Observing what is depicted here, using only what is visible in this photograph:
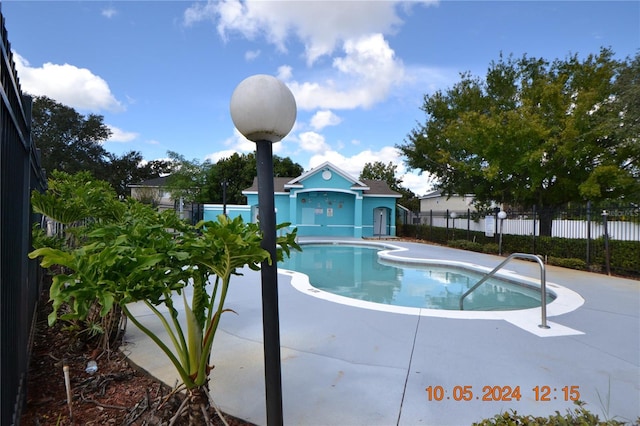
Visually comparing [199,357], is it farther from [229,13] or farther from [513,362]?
[229,13]

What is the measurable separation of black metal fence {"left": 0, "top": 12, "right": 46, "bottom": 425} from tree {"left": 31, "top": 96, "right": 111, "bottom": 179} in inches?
1410

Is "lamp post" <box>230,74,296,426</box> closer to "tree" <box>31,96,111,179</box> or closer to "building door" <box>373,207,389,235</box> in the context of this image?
"building door" <box>373,207,389,235</box>

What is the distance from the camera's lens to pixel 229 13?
27.1 ft

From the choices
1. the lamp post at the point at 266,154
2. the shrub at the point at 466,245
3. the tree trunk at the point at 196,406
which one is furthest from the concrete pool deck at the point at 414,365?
the shrub at the point at 466,245

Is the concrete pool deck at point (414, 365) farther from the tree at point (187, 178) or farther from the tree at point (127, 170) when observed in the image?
the tree at point (127, 170)

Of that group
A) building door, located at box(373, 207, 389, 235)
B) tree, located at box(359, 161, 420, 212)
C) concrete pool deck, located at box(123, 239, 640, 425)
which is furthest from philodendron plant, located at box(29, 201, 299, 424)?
tree, located at box(359, 161, 420, 212)

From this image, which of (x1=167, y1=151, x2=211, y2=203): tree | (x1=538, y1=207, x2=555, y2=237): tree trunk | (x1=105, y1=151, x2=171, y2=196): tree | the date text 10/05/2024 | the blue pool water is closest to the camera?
the date text 10/05/2024

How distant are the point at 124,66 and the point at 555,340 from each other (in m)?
14.1

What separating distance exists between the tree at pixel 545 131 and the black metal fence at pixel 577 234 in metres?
0.69

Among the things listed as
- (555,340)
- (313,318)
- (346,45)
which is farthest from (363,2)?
(555,340)

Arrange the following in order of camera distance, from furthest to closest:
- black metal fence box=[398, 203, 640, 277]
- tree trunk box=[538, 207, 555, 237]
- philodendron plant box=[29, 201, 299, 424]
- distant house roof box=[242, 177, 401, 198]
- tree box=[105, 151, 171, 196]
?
1. tree box=[105, 151, 171, 196]
2. distant house roof box=[242, 177, 401, 198]
3. tree trunk box=[538, 207, 555, 237]
4. black metal fence box=[398, 203, 640, 277]
5. philodendron plant box=[29, 201, 299, 424]

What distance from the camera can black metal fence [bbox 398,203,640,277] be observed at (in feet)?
30.5

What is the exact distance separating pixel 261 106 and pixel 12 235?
170 centimetres

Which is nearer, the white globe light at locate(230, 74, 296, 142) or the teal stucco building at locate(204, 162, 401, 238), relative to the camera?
the white globe light at locate(230, 74, 296, 142)
